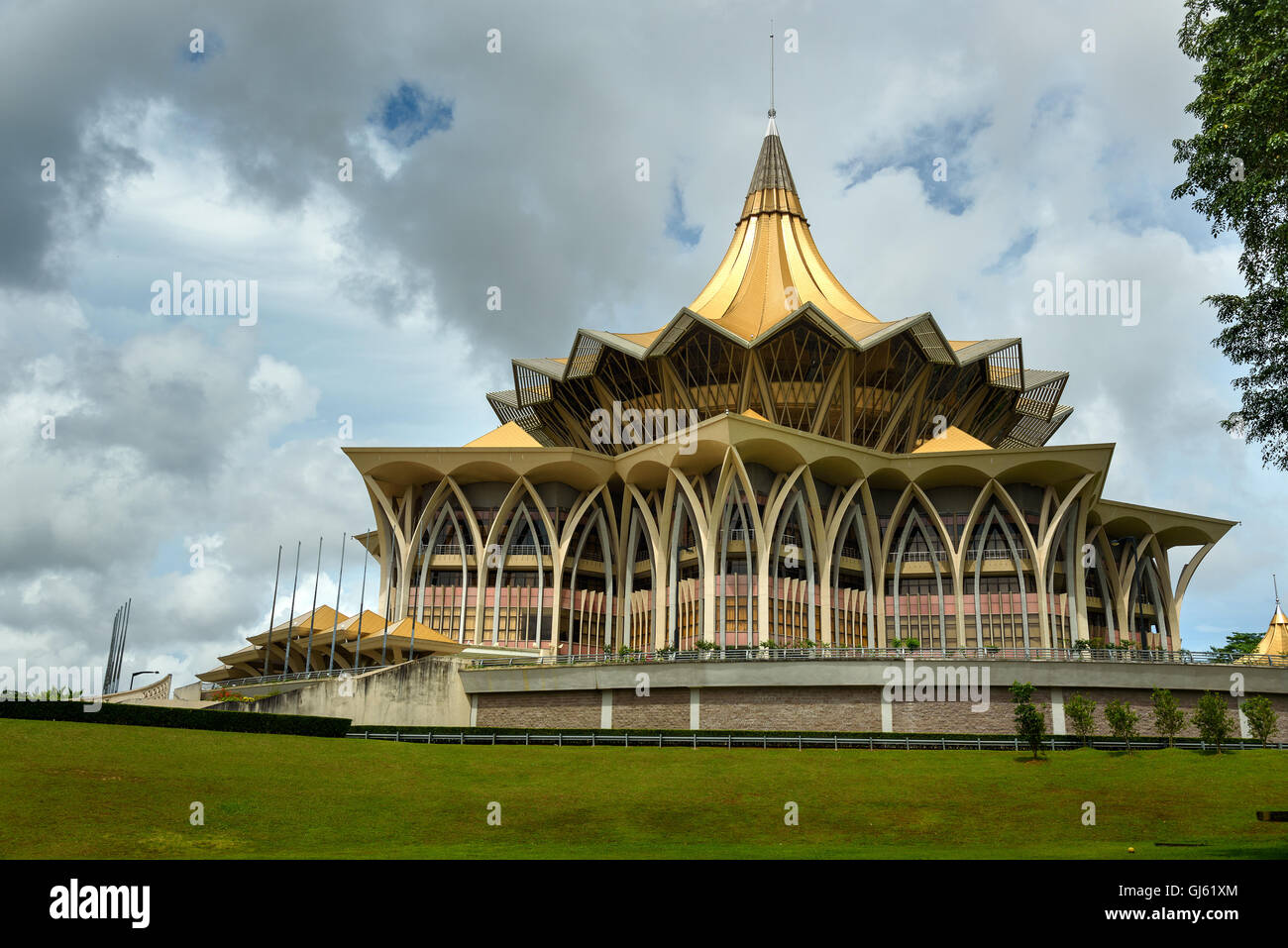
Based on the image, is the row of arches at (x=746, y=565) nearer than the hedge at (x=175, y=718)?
No

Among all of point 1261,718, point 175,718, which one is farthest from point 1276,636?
point 175,718

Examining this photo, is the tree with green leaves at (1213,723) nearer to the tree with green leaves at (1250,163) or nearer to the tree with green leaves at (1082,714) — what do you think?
the tree with green leaves at (1082,714)

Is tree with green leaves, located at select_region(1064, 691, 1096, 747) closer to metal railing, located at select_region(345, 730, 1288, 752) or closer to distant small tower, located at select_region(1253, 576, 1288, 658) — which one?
metal railing, located at select_region(345, 730, 1288, 752)

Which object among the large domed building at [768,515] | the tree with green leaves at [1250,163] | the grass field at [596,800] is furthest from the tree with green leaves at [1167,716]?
the large domed building at [768,515]

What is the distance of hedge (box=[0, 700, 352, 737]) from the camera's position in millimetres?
32656

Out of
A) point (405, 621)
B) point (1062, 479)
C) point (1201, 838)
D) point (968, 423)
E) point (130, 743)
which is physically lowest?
point (1201, 838)

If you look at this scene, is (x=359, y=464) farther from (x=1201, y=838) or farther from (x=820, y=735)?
(x=1201, y=838)

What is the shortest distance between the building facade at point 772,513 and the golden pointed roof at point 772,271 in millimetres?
257

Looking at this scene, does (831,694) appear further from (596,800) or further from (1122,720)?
(596,800)

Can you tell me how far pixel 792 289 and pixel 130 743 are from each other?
4881cm

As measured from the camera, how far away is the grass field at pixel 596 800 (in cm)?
2025

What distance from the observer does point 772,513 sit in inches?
2235

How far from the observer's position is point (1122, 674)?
41.3 meters

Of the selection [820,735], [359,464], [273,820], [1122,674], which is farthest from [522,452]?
[273,820]
